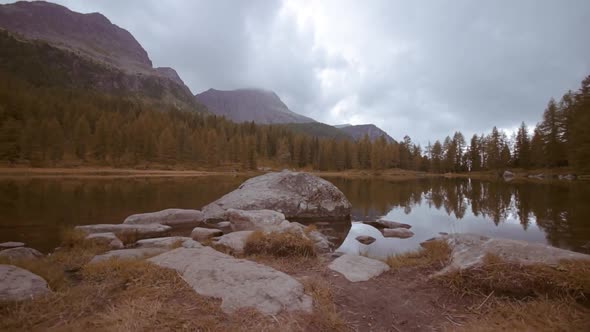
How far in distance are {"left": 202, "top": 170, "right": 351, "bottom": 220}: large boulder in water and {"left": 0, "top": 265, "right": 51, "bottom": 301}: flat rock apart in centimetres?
1019

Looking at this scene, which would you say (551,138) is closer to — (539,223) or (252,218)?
(539,223)

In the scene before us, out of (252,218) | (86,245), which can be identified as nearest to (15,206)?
(86,245)

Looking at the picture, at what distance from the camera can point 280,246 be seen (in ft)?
21.1

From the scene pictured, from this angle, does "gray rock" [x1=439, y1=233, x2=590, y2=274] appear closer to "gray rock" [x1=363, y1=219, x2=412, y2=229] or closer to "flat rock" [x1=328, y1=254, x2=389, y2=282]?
"flat rock" [x1=328, y1=254, x2=389, y2=282]

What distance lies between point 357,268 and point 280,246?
1963 mm

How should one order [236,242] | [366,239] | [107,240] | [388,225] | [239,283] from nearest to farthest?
[239,283], [236,242], [107,240], [366,239], [388,225]

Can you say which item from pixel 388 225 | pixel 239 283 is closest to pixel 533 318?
pixel 239 283

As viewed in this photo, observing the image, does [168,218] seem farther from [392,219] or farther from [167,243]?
[392,219]

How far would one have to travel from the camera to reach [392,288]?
4.73 m

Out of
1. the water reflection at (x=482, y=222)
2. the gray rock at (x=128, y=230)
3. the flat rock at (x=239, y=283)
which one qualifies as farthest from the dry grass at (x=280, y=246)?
the gray rock at (x=128, y=230)

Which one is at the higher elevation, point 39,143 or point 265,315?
point 39,143

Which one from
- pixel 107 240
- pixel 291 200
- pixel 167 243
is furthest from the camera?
pixel 291 200

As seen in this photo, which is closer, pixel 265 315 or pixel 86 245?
pixel 265 315

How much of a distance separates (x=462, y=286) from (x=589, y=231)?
1212 cm
